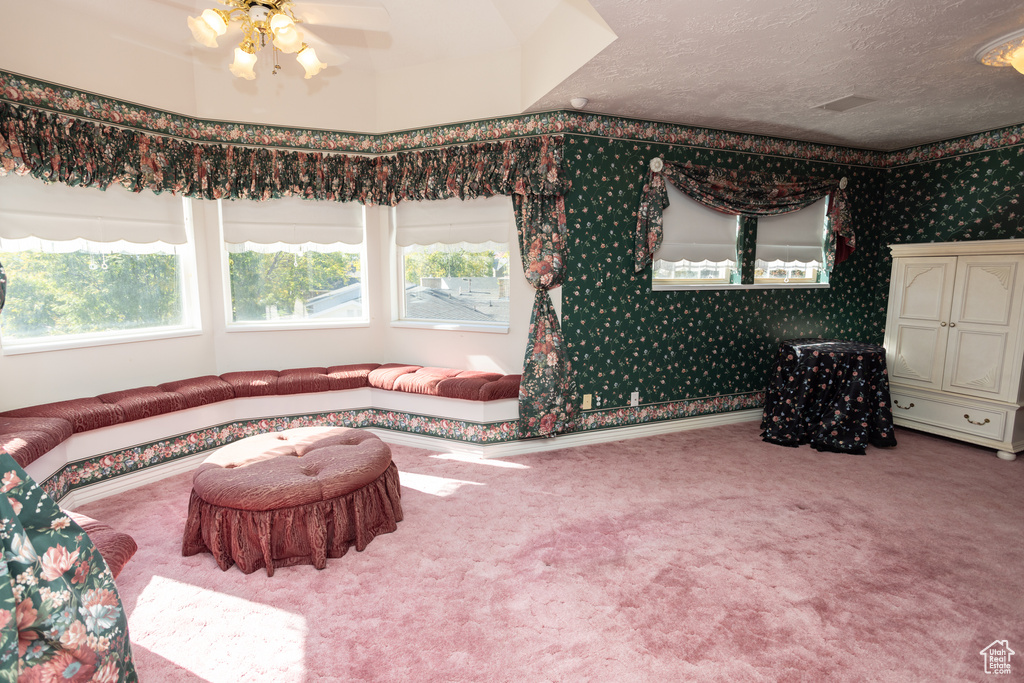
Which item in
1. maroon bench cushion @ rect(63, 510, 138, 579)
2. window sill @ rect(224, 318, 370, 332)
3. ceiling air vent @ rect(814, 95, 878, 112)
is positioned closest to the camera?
maroon bench cushion @ rect(63, 510, 138, 579)

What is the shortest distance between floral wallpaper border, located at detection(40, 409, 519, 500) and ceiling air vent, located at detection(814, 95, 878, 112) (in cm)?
319

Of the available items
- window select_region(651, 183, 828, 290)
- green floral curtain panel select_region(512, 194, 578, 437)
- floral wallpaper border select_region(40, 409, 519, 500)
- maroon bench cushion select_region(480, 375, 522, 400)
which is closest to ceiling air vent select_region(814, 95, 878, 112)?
window select_region(651, 183, 828, 290)

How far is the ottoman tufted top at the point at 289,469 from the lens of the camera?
7.74 feet

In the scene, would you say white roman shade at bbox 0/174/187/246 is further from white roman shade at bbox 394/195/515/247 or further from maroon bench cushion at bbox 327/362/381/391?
white roman shade at bbox 394/195/515/247

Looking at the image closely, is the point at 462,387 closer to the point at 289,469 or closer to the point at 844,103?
the point at 289,469

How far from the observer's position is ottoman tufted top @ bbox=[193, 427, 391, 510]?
2.36m

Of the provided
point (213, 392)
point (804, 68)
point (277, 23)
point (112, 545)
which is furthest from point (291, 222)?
point (804, 68)

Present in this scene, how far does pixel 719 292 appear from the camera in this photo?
454 centimetres

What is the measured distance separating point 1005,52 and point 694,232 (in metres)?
2.09

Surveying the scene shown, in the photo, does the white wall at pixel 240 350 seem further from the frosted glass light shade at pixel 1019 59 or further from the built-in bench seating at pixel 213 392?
the frosted glass light shade at pixel 1019 59

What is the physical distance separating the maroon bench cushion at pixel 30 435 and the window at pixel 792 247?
523 centimetres

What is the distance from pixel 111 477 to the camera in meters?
3.30

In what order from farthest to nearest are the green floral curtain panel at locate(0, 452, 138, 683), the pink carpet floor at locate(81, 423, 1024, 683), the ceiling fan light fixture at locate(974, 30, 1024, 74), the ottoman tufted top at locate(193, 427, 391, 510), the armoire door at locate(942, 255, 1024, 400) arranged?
the armoire door at locate(942, 255, 1024, 400) < the ceiling fan light fixture at locate(974, 30, 1024, 74) < the ottoman tufted top at locate(193, 427, 391, 510) < the pink carpet floor at locate(81, 423, 1024, 683) < the green floral curtain panel at locate(0, 452, 138, 683)

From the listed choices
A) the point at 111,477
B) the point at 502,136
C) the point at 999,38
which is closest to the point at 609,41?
the point at 502,136
